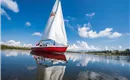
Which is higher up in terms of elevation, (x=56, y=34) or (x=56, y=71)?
(x=56, y=34)

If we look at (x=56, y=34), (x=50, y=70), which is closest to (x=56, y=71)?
(x=50, y=70)

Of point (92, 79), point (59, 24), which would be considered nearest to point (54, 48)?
point (59, 24)

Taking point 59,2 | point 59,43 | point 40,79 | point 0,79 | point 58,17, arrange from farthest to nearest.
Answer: point 59,2
point 58,17
point 59,43
point 40,79
point 0,79

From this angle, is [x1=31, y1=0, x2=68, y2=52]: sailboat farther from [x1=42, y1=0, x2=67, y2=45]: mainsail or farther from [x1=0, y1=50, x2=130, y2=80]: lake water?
[x1=0, y1=50, x2=130, y2=80]: lake water

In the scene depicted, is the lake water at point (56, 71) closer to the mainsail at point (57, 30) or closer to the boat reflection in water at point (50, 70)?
the boat reflection in water at point (50, 70)

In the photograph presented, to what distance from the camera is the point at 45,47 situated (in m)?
36.1

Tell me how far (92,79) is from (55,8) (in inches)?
1366

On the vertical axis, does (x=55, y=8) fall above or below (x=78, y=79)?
above

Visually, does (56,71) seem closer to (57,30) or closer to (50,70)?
(50,70)

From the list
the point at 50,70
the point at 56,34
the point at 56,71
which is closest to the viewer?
the point at 56,71

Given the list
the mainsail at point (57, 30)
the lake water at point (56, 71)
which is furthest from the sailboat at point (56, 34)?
the lake water at point (56, 71)

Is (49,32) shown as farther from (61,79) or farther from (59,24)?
(61,79)

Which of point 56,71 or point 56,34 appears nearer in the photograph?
point 56,71

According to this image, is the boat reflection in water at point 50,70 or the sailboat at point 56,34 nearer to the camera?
the boat reflection in water at point 50,70
